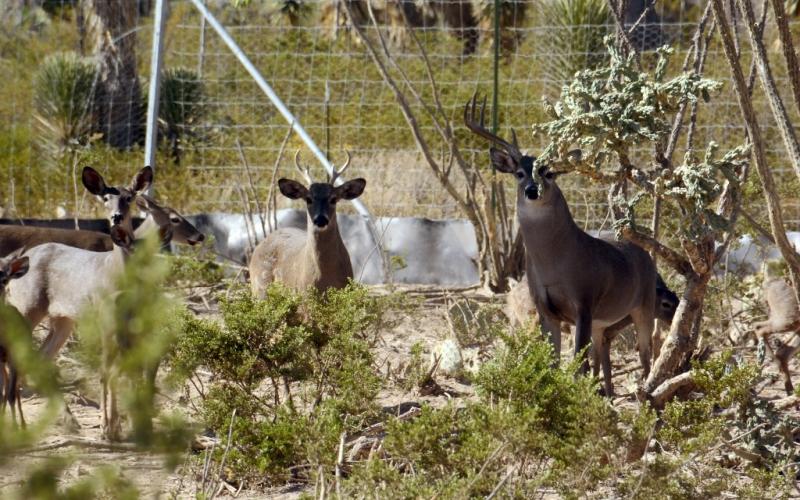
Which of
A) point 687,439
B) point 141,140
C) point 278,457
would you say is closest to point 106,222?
point 141,140

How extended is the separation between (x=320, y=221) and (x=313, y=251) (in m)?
0.20

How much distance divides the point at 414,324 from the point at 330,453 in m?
4.48

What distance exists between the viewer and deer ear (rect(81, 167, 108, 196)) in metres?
7.96

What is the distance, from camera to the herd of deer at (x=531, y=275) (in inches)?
275

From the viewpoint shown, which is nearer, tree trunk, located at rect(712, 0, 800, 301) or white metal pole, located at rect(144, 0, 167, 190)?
tree trunk, located at rect(712, 0, 800, 301)

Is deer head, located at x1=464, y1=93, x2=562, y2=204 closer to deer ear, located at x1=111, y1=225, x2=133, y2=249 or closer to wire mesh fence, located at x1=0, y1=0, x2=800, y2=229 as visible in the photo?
deer ear, located at x1=111, y1=225, x2=133, y2=249

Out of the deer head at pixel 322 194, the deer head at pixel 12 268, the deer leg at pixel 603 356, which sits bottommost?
the deer leg at pixel 603 356

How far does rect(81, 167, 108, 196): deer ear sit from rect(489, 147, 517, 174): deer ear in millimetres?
2571

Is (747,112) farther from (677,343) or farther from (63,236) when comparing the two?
(63,236)

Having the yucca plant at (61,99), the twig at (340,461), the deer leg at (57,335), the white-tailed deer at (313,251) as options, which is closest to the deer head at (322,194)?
the white-tailed deer at (313,251)

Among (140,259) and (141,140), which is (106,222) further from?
(140,259)

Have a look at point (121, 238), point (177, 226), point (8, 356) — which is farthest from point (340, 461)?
point (177, 226)

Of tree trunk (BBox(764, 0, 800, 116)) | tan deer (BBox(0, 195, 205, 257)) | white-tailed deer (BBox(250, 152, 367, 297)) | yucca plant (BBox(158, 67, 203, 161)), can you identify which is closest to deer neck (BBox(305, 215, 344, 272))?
white-tailed deer (BBox(250, 152, 367, 297))

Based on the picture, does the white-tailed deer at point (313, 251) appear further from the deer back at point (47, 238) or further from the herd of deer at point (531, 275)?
the deer back at point (47, 238)
